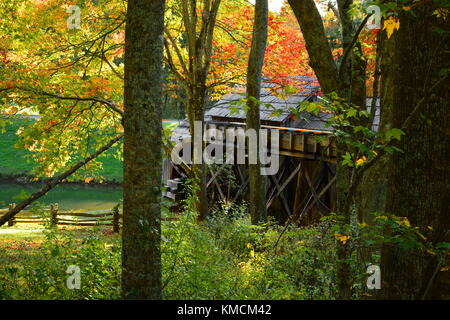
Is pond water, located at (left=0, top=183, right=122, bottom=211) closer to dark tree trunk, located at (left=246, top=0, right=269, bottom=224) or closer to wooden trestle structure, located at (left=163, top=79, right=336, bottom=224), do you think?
wooden trestle structure, located at (left=163, top=79, right=336, bottom=224)

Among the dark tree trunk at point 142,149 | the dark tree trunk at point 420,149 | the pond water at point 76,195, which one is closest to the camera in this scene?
the dark tree trunk at point 420,149

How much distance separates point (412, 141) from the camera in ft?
14.1

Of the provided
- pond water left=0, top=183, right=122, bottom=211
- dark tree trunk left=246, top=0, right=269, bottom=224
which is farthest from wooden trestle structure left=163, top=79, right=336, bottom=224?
pond water left=0, top=183, right=122, bottom=211

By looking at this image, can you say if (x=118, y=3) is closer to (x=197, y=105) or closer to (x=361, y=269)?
(x=197, y=105)

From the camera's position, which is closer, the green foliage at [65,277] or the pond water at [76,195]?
the green foliage at [65,277]

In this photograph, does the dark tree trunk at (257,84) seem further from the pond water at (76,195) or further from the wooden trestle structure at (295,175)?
the pond water at (76,195)

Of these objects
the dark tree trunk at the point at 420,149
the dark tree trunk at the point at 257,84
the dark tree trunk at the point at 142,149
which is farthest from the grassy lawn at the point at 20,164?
the dark tree trunk at the point at 420,149

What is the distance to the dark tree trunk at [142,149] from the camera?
4.57m

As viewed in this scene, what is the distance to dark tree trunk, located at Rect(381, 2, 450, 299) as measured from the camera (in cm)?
421

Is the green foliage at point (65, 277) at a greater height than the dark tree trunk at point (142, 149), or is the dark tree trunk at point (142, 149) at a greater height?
the dark tree trunk at point (142, 149)

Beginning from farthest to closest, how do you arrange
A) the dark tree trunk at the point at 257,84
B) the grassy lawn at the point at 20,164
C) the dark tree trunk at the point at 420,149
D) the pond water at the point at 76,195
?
1. the grassy lawn at the point at 20,164
2. the pond water at the point at 76,195
3. the dark tree trunk at the point at 257,84
4. the dark tree trunk at the point at 420,149

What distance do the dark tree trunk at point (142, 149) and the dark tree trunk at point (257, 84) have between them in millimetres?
5241

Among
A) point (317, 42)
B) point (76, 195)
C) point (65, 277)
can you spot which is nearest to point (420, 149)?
point (317, 42)
